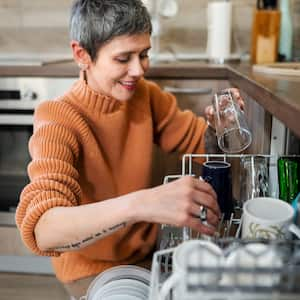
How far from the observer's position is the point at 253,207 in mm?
556

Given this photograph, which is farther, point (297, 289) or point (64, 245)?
point (64, 245)

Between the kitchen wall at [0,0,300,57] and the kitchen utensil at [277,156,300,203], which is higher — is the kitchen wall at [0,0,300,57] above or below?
above

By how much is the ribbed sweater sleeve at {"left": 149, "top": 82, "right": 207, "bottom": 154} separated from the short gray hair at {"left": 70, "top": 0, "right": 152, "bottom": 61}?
0.90ft

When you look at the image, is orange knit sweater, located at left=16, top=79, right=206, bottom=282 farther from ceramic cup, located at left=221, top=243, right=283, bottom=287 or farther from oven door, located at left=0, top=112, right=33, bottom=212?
oven door, located at left=0, top=112, right=33, bottom=212

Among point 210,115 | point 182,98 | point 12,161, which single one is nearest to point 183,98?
point 182,98

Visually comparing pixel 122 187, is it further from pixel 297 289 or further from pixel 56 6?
pixel 56 6

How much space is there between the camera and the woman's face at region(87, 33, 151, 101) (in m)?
0.92

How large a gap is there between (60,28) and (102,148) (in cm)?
124

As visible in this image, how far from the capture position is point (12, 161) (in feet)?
5.76

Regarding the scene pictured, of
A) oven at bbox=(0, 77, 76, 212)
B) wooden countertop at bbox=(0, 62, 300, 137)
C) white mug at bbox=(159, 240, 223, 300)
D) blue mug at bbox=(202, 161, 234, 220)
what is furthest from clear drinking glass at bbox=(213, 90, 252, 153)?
oven at bbox=(0, 77, 76, 212)

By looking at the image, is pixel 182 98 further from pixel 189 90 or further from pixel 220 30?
pixel 220 30

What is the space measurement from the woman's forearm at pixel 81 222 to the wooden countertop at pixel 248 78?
250mm

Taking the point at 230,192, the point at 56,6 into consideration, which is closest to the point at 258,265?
the point at 230,192

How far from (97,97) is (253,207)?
0.52 metres
